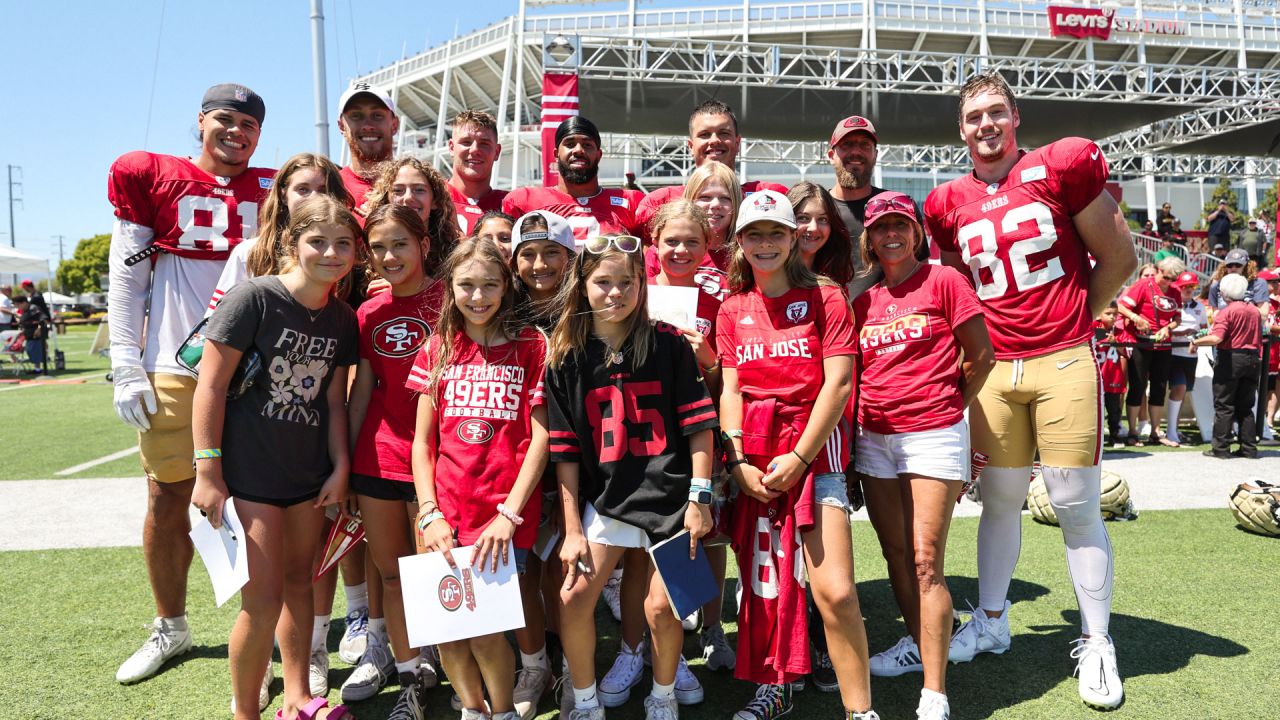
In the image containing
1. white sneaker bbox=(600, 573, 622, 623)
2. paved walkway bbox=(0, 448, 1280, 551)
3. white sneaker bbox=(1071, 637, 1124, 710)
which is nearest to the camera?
white sneaker bbox=(1071, 637, 1124, 710)

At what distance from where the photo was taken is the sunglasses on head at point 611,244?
9.51ft

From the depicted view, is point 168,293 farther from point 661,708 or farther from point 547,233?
point 661,708

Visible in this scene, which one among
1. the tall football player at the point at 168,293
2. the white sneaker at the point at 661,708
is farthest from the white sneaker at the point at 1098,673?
the tall football player at the point at 168,293

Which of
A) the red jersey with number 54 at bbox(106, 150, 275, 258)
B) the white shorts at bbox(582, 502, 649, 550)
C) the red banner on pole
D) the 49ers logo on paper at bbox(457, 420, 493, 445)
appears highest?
the red banner on pole

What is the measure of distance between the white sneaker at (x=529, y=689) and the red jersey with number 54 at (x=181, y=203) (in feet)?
8.10

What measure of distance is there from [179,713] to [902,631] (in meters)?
3.37

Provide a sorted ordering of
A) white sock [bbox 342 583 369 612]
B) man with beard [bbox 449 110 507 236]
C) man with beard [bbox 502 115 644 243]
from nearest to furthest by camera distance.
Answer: white sock [bbox 342 583 369 612] < man with beard [bbox 502 115 644 243] < man with beard [bbox 449 110 507 236]

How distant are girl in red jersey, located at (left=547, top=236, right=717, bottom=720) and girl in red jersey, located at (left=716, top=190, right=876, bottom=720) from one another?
22 cm

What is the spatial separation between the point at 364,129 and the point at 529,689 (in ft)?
9.98

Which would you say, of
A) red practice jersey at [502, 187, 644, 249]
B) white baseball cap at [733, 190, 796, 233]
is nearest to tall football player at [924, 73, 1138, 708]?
white baseball cap at [733, 190, 796, 233]

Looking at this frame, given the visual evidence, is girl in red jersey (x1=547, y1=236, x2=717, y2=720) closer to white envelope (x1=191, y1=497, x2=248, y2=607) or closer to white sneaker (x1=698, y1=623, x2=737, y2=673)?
white sneaker (x1=698, y1=623, x2=737, y2=673)

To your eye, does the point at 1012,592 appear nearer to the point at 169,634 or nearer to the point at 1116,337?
the point at 169,634

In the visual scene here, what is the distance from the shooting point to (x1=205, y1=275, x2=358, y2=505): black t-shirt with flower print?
273cm

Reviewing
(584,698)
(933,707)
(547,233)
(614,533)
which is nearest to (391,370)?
(547,233)
